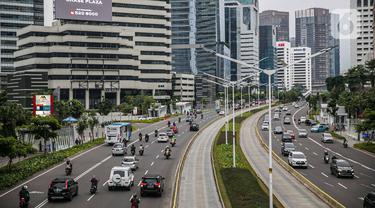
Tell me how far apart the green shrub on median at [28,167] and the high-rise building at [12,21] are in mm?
128169

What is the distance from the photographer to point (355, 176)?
158ft

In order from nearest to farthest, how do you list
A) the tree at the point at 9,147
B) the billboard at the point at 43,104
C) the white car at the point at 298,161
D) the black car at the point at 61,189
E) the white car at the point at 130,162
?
the black car at the point at 61,189 < the tree at the point at 9,147 < the white car at the point at 130,162 < the white car at the point at 298,161 < the billboard at the point at 43,104

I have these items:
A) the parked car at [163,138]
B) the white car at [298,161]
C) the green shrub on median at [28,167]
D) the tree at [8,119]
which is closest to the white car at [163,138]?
the parked car at [163,138]

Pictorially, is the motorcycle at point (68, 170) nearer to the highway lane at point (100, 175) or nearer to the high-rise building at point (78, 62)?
the highway lane at point (100, 175)

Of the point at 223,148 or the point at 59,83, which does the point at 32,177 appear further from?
the point at 59,83

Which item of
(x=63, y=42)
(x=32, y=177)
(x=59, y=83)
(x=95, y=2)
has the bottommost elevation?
(x=32, y=177)

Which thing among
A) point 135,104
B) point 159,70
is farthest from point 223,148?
point 159,70

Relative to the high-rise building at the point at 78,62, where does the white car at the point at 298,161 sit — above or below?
below

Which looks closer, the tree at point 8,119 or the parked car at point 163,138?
the tree at point 8,119

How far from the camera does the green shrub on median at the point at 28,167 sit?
44.5m

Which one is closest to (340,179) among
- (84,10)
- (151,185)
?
(151,185)

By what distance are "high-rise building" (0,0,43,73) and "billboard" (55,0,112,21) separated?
4249 centimetres

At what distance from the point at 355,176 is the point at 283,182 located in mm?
7796

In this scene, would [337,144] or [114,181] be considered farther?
[337,144]
